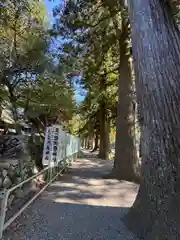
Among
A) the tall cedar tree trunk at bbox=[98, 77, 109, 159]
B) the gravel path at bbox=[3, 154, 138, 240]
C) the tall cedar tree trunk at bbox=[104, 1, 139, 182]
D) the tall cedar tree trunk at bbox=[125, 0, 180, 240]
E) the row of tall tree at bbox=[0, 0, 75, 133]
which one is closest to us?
the tall cedar tree trunk at bbox=[125, 0, 180, 240]

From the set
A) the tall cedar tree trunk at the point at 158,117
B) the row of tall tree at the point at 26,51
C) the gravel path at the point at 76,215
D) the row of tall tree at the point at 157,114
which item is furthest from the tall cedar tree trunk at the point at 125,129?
the tall cedar tree trunk at the point at 158,117

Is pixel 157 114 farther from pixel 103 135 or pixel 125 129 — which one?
pixel 103 135

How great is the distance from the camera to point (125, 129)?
29.2 ft

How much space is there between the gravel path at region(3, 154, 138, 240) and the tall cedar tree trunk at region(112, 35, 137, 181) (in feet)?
4.40

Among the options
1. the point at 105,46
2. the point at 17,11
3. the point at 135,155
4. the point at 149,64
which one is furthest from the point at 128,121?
the point at 17,11

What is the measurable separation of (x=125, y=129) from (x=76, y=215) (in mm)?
4792

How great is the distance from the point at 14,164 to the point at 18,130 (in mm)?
5650

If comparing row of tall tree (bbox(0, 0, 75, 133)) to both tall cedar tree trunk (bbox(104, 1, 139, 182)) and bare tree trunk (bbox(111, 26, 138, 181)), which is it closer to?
tall cedar tree trunk (bbox(104, 1, 139, 182))

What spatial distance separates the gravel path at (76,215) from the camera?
3.65m

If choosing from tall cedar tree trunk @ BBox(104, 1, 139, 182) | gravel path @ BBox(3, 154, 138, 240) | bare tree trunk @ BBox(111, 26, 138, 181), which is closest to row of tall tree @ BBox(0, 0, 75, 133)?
tall cedar tree trunk @ BBox(104, 1, 139, 182)

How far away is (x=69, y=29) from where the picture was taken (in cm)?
919

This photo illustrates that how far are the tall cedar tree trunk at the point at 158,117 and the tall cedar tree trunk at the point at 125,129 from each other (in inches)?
182

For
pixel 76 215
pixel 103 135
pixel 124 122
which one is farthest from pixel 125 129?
pixel 103 135

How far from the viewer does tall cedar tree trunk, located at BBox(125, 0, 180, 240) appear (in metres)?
3.27
